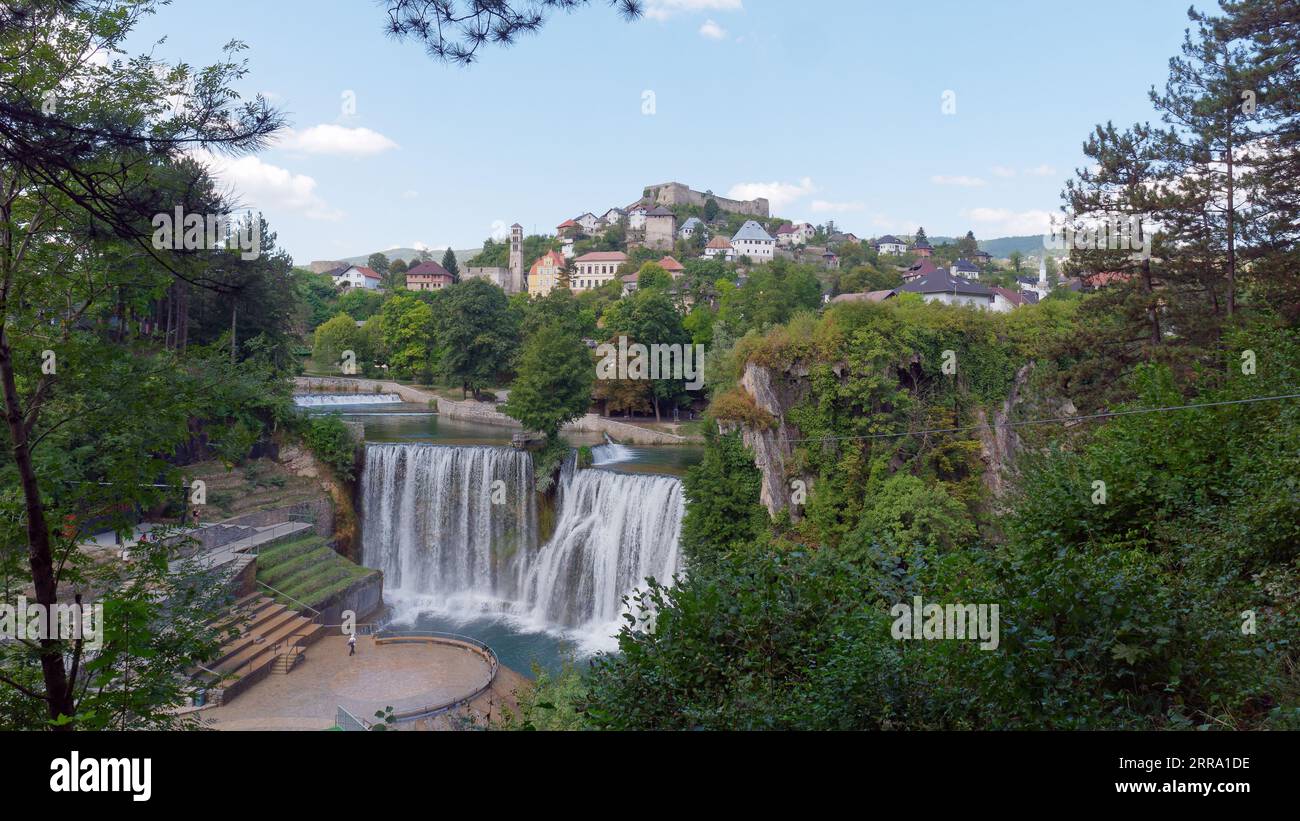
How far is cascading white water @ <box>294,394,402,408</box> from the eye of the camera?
43278 mm

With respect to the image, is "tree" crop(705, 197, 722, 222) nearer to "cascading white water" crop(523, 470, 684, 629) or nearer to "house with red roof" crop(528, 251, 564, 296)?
"house with red roof" crop(528, 251, 564, 296)

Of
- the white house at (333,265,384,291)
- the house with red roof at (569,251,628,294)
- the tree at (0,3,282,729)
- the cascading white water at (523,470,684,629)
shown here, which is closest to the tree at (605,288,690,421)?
the cascading white water at (523,470,684,629)

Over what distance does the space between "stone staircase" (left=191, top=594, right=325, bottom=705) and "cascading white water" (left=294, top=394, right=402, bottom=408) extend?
88.2ft

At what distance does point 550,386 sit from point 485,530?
5.17m

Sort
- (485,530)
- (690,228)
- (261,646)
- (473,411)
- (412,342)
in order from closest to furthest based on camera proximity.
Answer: (261,646)
(485,530)
(473,411)
(412,342)
(690,228)

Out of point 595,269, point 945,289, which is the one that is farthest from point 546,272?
point 945,289

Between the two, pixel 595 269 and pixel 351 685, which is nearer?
pixel 351 685

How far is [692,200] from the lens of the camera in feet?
401

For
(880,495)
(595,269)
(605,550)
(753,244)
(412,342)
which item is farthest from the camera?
(753,244)

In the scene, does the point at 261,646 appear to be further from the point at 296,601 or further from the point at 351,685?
the point at 296,601

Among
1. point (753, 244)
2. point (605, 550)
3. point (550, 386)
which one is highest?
point (753, 244)
